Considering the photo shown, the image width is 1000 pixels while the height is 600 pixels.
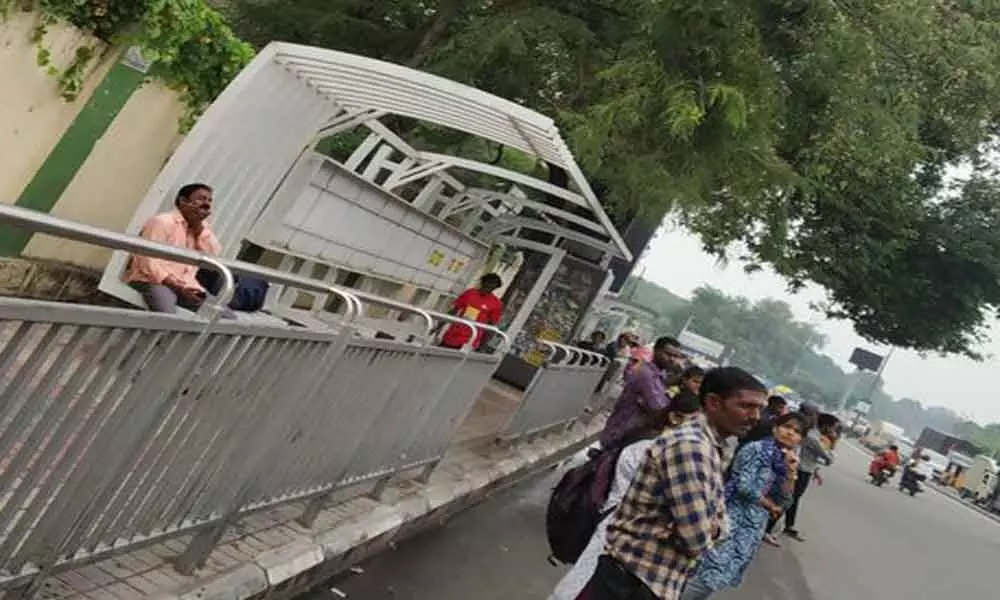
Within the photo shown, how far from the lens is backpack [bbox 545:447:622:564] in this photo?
16.5 feet

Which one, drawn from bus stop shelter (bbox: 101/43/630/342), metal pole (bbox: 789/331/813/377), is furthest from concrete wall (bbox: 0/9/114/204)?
metal pole (bbox: 789/331/813/377)

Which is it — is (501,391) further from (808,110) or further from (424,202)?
(808,110)

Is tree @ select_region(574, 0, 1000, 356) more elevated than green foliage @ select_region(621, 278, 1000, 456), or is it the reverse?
green foliage @ select_region(621, 278, 1000, 456)

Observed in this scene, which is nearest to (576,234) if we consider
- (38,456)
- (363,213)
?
(363,213)

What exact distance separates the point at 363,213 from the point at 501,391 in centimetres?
575

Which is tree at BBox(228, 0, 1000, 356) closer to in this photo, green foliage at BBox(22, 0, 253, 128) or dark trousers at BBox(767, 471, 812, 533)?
green foliage at BBox(22, 0, 253, 128)

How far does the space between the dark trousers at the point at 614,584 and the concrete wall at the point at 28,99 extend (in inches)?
214

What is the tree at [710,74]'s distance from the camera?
10008 mm

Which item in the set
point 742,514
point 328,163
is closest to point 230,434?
point 742,514

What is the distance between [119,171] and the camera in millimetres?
8352

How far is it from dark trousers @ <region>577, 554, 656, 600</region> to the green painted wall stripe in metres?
5.70

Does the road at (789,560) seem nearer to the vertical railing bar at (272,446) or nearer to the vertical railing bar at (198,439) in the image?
the vertical railing bar at (272,446)

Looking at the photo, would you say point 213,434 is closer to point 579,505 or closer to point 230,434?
point 230,434

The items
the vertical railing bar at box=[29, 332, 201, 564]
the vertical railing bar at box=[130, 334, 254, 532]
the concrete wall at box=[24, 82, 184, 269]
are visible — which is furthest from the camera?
the concrete wall at box=[24, 82, 184, 269]
